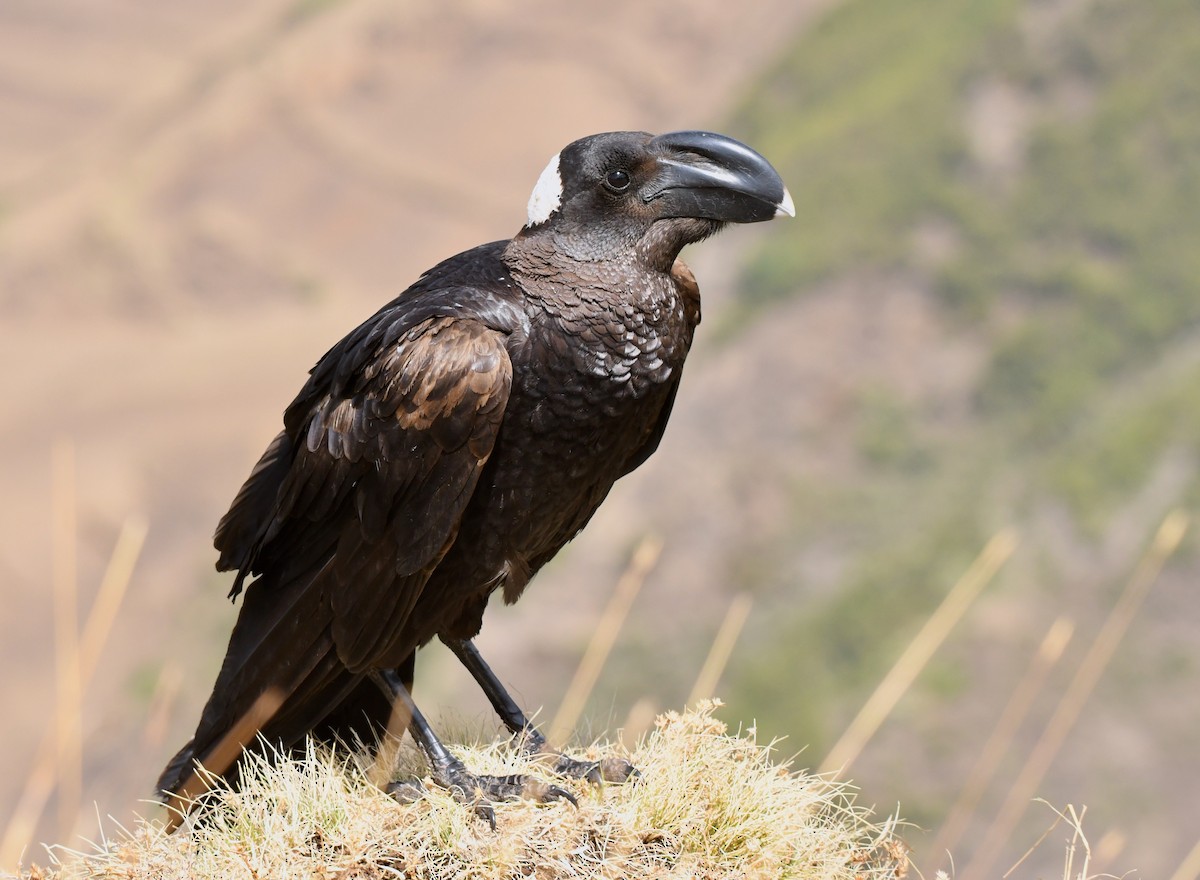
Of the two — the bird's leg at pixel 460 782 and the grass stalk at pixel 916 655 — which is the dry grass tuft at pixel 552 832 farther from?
the grass stalk at pixel 916 655

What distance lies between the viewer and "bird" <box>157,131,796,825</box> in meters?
3.41

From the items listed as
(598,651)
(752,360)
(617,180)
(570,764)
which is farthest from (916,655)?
(752,360)

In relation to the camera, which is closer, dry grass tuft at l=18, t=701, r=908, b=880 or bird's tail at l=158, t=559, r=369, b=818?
dry grass tuft at l=18, t=701, r=908, b=880

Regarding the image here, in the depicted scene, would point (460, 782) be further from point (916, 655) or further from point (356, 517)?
point (916, 655)

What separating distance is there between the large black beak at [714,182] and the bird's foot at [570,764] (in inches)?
56.6

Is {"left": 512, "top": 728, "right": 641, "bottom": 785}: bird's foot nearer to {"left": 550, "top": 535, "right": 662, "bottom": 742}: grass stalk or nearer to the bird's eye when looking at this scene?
{"left": 550, "top": 535, "right": 662, "bottom": 742}: grass stalk

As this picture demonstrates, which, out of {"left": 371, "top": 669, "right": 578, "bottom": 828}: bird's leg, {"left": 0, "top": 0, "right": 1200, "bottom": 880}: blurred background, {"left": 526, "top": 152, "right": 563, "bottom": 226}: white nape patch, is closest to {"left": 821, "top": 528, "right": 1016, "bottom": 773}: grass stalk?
{"left": 0, "top": 0, "right": 1200, "bottom": 880}: blurred background

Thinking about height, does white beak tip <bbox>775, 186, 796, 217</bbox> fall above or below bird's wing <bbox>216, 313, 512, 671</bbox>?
above

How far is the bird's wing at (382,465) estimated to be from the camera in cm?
335

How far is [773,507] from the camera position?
19141 mm

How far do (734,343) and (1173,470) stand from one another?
7.60m

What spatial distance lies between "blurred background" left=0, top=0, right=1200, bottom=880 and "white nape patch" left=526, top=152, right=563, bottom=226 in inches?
51.1

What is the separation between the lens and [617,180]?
3561mm

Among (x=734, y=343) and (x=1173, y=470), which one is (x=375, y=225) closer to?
(x=734, y=343)
